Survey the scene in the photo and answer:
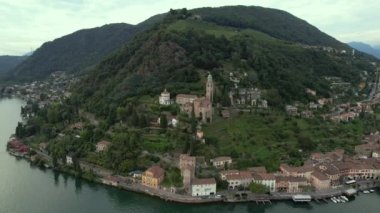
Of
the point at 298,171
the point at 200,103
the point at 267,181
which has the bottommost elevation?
the point at 267,181

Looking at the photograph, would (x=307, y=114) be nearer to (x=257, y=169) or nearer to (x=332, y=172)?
(x=332, y=172)

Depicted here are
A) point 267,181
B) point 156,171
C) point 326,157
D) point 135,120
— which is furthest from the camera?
point 135,120

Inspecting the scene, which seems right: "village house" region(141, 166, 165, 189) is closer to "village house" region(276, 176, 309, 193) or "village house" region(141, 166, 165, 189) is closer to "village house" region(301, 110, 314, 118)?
"village house" region(276, 176, 309, 193)

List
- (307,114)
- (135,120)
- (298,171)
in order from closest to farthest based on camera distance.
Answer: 1. (298,171)
2. (135,120)
3. (307,114)

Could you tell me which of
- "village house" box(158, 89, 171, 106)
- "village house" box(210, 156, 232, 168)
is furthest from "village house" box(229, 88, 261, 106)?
"village house" box(210, 156, 232, 168)

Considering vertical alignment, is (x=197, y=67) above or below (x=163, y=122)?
above

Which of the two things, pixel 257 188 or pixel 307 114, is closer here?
pixel 257 188

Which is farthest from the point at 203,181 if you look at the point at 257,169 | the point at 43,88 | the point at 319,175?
the point at 43,88
